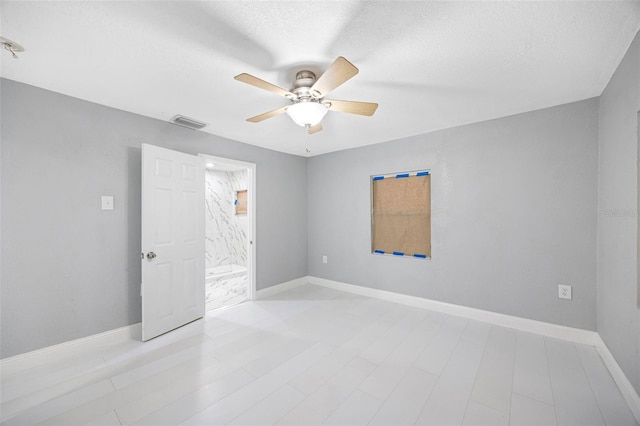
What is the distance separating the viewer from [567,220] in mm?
2619

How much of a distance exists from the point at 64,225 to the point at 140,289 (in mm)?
936

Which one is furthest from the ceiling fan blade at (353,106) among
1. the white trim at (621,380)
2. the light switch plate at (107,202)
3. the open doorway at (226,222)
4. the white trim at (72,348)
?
the open doorway at (226,222)

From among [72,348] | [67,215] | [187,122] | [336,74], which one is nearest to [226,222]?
[187,122]

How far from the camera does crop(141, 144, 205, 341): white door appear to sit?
107 inches

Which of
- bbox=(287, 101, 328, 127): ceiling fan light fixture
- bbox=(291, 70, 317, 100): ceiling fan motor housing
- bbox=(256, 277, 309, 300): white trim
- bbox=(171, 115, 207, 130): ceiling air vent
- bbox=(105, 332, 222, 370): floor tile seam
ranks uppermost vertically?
bbox=(171, 115, 207, 130): ceiling air vent

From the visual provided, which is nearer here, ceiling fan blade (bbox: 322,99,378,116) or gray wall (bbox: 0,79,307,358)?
ceiling fan blade (bbox: 322,99,378,116)

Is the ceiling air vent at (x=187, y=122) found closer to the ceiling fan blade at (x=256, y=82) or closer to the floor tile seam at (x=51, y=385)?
the ceiling fan blade at (x=256, y=82)

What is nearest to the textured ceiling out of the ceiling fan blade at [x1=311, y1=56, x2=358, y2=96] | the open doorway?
the ceiling fan blade at [x1=311, y1=56, x2=358, y2=96]

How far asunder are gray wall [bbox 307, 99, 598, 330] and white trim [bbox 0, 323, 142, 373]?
310 centimetres

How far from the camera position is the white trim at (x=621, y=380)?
1.63m

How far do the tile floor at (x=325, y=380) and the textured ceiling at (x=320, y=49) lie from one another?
2.37m

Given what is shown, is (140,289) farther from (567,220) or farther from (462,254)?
(567,220)

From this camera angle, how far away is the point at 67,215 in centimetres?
238

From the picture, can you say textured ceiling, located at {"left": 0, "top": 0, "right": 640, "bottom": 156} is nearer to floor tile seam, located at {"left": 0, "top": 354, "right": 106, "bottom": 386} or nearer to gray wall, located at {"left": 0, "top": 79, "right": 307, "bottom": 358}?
gray wall, located at {"left": 0, "top": 79, "right": 307, "bottom": 358}
